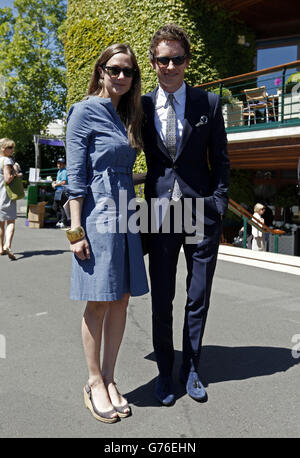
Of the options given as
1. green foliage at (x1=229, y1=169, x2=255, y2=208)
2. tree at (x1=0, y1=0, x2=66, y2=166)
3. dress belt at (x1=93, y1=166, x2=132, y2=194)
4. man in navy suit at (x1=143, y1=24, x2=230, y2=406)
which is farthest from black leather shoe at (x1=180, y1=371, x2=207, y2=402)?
tree at (x1=0, y1=0, x2=66, y2=166)

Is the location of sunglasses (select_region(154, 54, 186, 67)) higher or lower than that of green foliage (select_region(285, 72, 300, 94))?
lower

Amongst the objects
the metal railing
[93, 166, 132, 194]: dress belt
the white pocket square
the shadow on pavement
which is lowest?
the shadow on pavement

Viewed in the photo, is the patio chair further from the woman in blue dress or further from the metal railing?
the woman in blue dress

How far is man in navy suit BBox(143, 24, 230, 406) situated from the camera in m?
2.69

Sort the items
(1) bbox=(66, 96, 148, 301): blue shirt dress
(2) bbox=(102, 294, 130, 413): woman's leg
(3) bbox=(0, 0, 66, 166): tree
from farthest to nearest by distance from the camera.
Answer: (3) bbox=(0, 0, 66, 166): tree < (2) bbox=(102, 294, 130, 413): woman's leg < (1) bbox=(66, 96, 148, 301): blue shirt dress

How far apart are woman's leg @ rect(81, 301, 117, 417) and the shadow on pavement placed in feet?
0.88

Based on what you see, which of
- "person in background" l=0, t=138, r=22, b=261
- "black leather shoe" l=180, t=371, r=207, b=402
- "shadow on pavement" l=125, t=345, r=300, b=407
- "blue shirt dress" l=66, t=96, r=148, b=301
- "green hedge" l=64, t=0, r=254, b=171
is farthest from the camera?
"green hedge" l=64, t=0, r=254, b=171

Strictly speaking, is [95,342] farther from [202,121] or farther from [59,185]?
[59,185]

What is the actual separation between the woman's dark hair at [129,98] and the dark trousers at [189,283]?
0.63 m

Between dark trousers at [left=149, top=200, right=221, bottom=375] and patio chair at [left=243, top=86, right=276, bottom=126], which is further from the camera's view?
patio chair at [left=243, top=86, right=276, bottom=126]

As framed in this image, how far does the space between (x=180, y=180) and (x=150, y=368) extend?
1409 millimetres

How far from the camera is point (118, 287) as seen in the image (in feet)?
8.05

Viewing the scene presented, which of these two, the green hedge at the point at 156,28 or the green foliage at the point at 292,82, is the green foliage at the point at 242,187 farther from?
the green foliage at the point at 292,82

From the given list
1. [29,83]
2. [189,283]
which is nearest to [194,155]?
[189,283]
